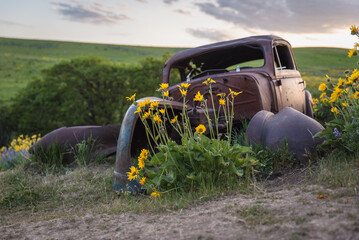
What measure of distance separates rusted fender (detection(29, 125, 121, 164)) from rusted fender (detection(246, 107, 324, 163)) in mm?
2870

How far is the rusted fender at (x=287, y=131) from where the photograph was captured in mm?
3934

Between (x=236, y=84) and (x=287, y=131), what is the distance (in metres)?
1.31

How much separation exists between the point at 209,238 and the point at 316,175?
1.64 m

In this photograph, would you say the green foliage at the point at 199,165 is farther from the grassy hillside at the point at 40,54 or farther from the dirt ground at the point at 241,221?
the grassy hillside at the point at 40,54

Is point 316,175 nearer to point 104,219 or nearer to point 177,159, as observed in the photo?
point 177,159

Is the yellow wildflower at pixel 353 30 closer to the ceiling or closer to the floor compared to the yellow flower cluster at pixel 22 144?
closer to the ceiling

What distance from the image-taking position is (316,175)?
132 inches

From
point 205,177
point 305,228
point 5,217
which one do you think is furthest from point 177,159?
point 5,217

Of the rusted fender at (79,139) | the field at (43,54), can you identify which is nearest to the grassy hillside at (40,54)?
the field at (43,54)

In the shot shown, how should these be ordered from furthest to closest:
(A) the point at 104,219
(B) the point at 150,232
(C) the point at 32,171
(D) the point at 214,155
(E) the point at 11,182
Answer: (C) the point at 32,171 → (E) the point at 11,182 → (D) the point at 214,155 → (A) the point at 104,219 → (B) the point at 150,232

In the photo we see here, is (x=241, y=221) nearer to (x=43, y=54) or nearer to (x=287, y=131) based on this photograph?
(x=287, y=131)

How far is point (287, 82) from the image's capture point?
19.7 ft

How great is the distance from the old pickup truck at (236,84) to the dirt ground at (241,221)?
4.04 feet

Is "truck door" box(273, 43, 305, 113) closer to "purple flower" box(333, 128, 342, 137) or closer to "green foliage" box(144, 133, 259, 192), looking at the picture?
"purple flower" box(333, 128, 342, 137)
